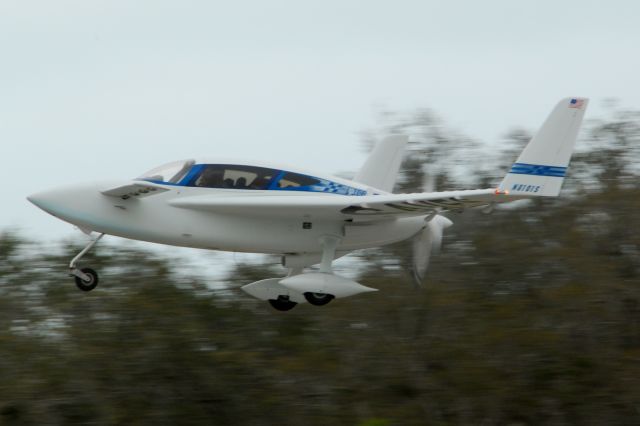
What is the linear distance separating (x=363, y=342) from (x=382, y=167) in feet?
19.4

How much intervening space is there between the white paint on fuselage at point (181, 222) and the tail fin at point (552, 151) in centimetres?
314

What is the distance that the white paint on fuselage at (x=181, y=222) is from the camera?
788 inches

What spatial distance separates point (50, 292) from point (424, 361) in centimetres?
938

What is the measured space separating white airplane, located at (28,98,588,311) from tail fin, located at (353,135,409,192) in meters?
1.30

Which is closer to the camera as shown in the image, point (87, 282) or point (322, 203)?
point (322, 203)

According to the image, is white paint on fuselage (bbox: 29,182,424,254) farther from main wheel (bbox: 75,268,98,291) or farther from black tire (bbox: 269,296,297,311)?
black tire (bbox: 269,296,297,311)

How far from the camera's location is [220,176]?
20.3m

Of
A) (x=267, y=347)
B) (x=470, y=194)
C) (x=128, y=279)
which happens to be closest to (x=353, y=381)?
(x=267, y=347)

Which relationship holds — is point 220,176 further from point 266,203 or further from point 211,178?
point 266,203

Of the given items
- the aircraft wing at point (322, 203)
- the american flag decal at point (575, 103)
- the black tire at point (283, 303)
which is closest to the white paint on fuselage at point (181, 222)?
the aircraft wing at point (322, 203)

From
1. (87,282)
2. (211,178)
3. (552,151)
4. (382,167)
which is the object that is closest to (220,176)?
(211,178)

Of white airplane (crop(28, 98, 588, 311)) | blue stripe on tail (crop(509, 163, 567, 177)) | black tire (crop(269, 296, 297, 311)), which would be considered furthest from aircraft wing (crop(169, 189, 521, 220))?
black tire (crop(269, 296, 297, 311))

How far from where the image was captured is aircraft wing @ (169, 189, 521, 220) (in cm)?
1989

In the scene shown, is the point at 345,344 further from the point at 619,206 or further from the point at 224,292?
the point at 619,206
